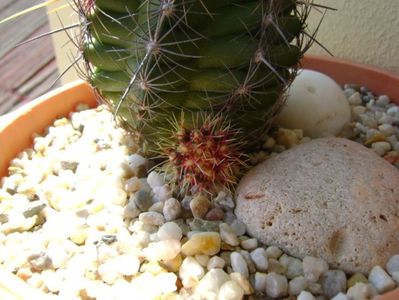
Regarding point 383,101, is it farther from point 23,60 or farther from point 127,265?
point 23,60

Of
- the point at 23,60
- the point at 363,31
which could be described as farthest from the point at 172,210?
the point at 23,60

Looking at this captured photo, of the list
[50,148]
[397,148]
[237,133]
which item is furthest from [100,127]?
[397,148]

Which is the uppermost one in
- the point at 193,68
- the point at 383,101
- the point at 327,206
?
the point at 193,68

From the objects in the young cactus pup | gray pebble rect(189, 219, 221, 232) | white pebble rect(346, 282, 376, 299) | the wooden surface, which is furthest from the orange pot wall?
the wooden surface

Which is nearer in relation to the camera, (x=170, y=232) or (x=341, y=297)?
(x=341, y=297)

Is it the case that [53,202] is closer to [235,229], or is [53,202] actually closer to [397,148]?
[235,229]

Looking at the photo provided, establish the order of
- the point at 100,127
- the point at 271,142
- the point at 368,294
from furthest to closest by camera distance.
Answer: the point at 100,127 → the point at 271,142 → the point at 368,294
